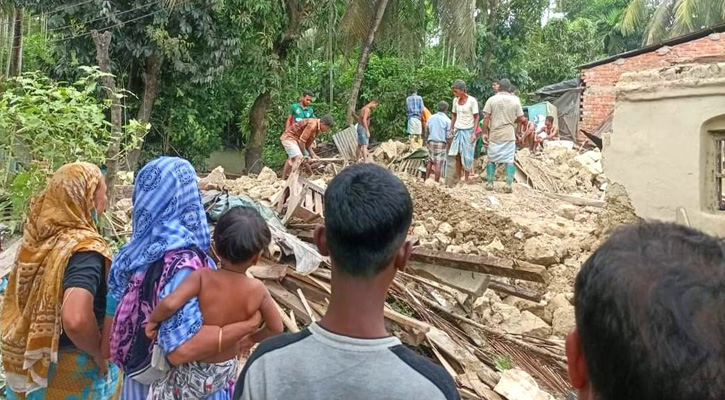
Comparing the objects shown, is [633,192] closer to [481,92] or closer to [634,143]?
[634,143]

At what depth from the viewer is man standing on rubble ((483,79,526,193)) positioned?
31.4 feet

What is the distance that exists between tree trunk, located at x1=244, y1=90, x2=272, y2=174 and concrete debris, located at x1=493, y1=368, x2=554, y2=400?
1136cm

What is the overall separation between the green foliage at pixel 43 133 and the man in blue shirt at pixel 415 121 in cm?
923

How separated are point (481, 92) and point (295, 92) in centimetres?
587

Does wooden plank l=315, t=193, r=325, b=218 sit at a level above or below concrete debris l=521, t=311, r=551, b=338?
above

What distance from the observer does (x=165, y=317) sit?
6.56 ft

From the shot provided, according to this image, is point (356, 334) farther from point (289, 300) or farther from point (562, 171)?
point (562, 171)

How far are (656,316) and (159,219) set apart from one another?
1.70m

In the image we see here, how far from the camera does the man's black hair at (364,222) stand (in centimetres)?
140

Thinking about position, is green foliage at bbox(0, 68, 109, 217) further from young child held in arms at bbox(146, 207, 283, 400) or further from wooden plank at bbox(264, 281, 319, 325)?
young child held in arms at bbox(146, 207, 283, 400)

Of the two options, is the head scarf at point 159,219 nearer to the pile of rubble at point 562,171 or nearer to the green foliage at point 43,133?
the green foliage at point 43,133

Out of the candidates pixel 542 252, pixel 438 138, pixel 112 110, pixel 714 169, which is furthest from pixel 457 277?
pixel 438 138

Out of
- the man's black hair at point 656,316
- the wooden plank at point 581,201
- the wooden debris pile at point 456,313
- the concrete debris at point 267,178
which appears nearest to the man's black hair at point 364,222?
the man's black hair at point 656,316

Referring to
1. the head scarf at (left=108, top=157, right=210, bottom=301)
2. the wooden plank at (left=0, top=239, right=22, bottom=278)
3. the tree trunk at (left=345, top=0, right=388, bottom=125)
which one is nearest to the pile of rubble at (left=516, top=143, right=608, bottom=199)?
the tree trunk at (left=345, top=0, right=388, bottom=125)
